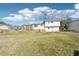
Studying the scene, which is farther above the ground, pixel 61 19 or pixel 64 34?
pixel 61 19

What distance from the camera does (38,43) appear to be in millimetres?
1862

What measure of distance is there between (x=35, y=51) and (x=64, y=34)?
0.97 feet

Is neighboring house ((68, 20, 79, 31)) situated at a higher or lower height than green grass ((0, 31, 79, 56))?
higher

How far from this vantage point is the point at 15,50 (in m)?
1.84

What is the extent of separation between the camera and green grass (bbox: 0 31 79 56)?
72.5 inches

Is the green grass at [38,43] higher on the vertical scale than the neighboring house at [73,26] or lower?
lower

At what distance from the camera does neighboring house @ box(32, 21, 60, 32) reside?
1.87 meters

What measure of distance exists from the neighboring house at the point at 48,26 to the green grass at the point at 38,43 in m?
0.04

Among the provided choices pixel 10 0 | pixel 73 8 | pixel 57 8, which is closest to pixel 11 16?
pixel 10 0

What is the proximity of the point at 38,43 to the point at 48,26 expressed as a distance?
0.17 metres

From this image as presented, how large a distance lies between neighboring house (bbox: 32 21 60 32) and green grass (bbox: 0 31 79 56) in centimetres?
4

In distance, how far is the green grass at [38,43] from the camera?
6.04ft

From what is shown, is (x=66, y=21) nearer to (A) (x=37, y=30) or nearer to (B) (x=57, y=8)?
(B) (x=57, y=8)

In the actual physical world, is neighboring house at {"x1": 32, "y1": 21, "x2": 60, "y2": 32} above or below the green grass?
above
